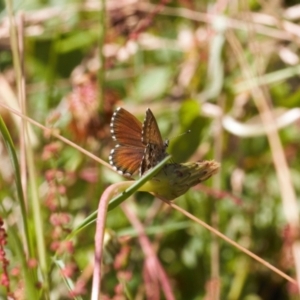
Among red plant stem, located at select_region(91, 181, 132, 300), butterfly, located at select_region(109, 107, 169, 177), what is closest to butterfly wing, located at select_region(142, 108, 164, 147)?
butterfly, located at select_region(109, 107, 169, 177)

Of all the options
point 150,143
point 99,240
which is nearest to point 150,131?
point 150,143

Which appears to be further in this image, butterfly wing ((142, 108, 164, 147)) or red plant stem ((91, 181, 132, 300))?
butterfly wing ((142, 108, 164, 147))

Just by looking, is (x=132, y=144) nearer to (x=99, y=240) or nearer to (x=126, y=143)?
(x=126, y=143)

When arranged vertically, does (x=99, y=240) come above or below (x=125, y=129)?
below

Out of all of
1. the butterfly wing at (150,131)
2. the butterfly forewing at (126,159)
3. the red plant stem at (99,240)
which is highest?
the butterfly wing at (150,131)

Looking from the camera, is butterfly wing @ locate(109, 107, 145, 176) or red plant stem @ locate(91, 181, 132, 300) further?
butterfly wing @ locate(109, 107, 145, 176)

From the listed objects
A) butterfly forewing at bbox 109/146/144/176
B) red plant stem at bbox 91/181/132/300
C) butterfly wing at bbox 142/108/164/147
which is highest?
butterfly wing at bbox 142/108/164/147

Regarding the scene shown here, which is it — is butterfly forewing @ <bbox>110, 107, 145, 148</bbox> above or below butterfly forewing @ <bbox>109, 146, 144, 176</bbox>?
above

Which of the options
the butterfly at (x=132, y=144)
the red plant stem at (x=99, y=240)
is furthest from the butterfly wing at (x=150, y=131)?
the red plant stem at (x=99, y=240)

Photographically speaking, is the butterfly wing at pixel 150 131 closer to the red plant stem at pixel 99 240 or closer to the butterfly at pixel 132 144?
the butterfly at pixel 132 144

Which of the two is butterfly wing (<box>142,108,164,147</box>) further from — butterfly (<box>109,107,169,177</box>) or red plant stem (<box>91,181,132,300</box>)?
red plant stem (<box>91,181,132,300</box>)
